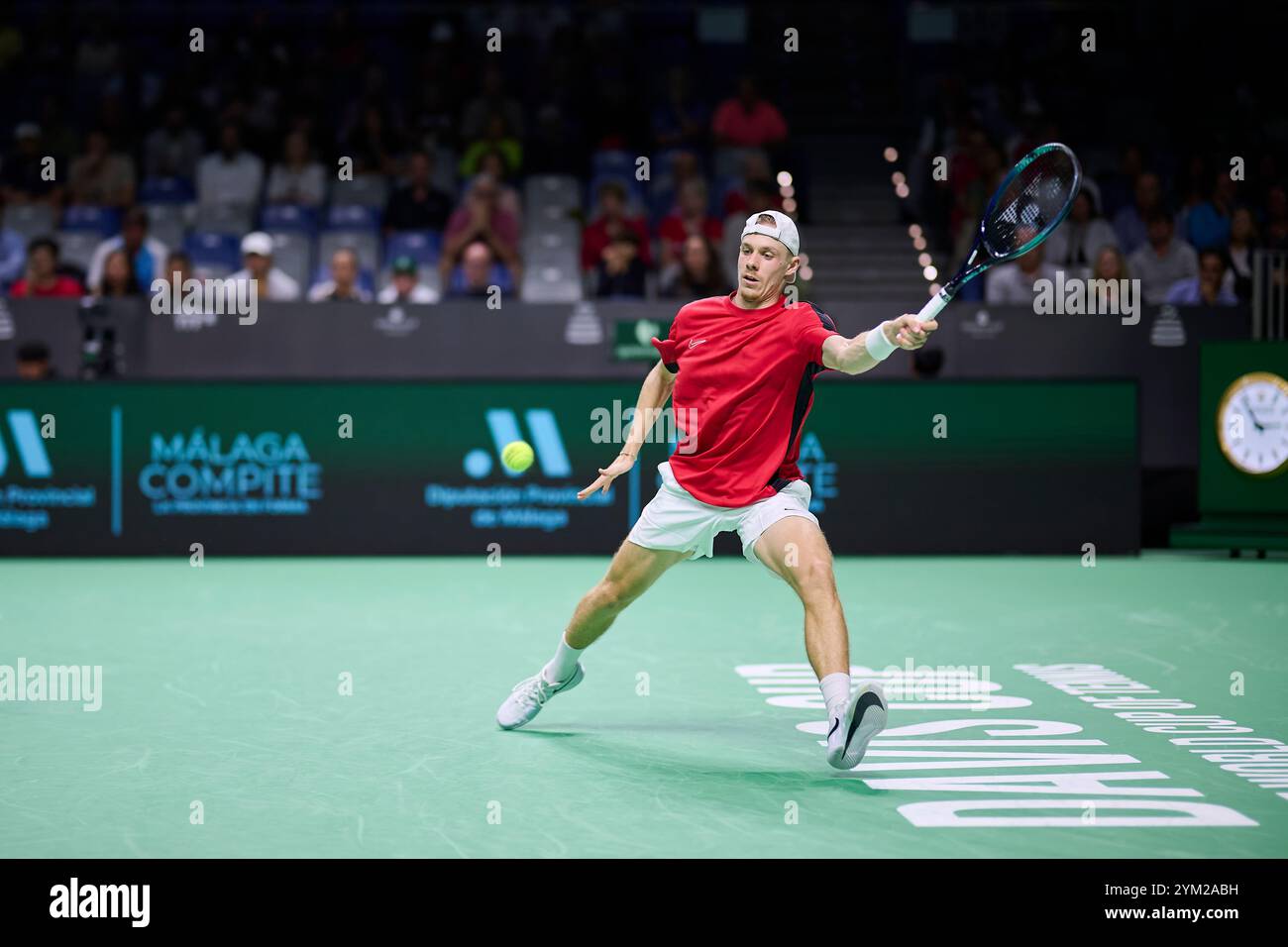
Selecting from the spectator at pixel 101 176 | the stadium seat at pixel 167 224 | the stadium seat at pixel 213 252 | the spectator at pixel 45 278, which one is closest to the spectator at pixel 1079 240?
the stadium seat at pixel 213 252

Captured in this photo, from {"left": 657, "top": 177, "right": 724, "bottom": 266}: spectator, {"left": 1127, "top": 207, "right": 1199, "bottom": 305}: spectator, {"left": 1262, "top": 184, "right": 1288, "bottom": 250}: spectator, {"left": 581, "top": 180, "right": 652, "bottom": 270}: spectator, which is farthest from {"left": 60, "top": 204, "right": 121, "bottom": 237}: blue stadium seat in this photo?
{"left": 1262, "top": 184, "right": 1288, "bottom": 250}: spectator

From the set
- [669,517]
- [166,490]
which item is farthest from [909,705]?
[166,490]

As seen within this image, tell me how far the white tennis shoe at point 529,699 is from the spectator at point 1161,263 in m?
10.9

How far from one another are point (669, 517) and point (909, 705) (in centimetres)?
164

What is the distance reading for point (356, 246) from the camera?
53.5 feet

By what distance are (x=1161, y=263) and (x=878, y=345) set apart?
11.3 m

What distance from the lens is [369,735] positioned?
636cm

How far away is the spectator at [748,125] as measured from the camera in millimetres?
18125

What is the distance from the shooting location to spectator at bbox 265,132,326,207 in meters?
17.3

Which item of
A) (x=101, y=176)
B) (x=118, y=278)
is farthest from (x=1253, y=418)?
(x=101, y=176)

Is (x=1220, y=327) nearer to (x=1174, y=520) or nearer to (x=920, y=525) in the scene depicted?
(x=1174, y=520)
